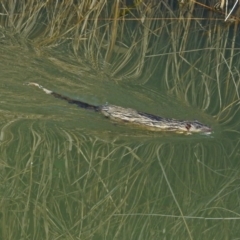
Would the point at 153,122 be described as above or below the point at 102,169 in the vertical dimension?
above

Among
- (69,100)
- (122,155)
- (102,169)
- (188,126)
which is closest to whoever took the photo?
(102,169)

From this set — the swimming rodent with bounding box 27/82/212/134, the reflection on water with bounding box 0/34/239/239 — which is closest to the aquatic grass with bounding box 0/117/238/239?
the reflection on water with bounding box 0/34/239/239

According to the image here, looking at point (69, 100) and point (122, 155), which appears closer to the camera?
point (122, 155)

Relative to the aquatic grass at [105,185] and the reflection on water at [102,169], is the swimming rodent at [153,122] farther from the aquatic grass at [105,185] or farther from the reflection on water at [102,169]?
the aquatic grass at [105,185]

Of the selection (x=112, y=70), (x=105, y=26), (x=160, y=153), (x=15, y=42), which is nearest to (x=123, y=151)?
(x=160, y=153)

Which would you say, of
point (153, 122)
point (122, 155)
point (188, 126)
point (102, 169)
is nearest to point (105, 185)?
point (102, 169)

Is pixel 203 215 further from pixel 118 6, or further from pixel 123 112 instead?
pixel 118 6

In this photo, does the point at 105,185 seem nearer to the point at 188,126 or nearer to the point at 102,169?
the point at 102,169

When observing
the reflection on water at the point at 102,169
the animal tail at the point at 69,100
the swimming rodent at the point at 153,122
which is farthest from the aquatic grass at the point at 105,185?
the animal tail at the point at 69,100
